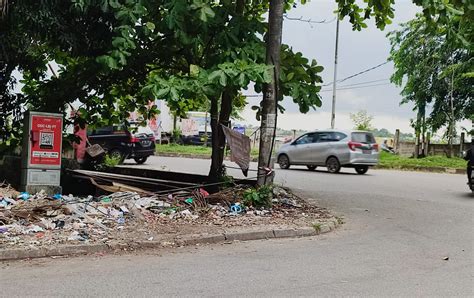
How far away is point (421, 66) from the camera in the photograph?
27.0 meters

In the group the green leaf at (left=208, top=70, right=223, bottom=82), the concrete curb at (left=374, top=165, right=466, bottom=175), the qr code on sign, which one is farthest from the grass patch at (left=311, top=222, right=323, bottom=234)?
the concrete curb at (left=374, top=165, right=466, bottom=175)

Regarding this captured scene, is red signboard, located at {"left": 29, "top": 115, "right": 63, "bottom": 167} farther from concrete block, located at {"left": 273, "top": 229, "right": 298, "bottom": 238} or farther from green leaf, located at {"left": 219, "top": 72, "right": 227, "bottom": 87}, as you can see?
concrete block, located at {"left": 273, "top": 229, "right": 298, "bottom": 238}

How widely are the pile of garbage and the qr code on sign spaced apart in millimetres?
886

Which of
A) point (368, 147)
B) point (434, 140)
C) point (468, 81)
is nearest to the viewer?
point (368, 147)

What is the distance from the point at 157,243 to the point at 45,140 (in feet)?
→ 12.9

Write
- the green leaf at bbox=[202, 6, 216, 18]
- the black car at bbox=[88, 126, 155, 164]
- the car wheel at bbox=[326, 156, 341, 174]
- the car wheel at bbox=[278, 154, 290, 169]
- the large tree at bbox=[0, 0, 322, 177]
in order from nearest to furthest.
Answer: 1. the green leaf at bbox=[202, 6, 216, 18]
2. the large tree at bbox=[0, 0, 322, 177]
3. the car wheel at bbox=[326, 156, 341, 174]
4. the black car at bbox=[88, 126, 155, 164]
5. the car wheel at bbox=[278, 154, 290, 169]

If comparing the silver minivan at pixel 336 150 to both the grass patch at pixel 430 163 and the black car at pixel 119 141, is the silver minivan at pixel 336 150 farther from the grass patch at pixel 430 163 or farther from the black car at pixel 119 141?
the black car at pixel 119 141

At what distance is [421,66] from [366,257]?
23.2m

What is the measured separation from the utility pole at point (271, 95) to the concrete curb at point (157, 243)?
1.63m

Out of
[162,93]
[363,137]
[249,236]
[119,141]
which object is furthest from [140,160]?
[249,236]

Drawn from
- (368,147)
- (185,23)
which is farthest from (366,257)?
(368,147)

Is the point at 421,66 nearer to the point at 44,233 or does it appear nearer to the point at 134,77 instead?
the point at 134,77

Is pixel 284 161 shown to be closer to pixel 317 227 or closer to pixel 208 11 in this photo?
pixel 317 227

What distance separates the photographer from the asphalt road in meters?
4.70
